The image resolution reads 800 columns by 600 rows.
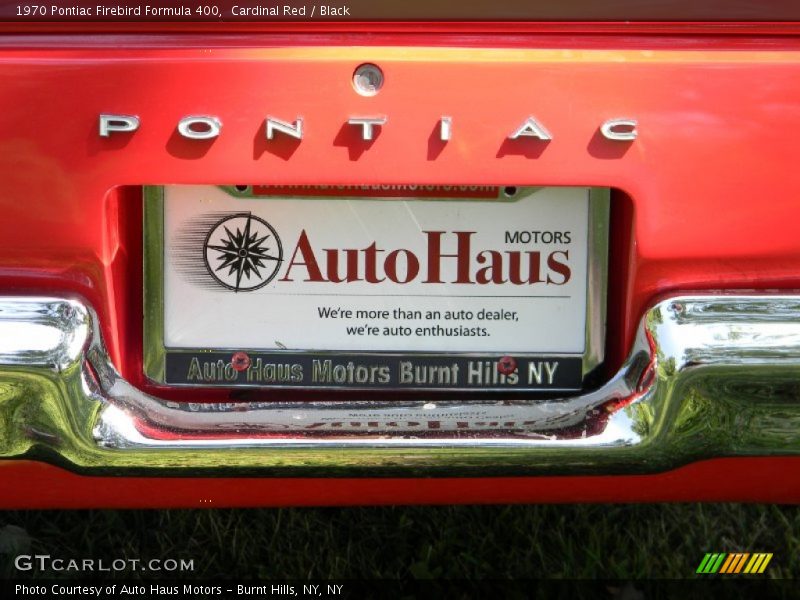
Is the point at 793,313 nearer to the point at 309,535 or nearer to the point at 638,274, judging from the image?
the point at 638,274

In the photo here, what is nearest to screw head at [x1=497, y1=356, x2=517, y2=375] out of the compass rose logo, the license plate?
the license plate

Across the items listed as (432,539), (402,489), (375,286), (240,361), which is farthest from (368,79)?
(432,539)

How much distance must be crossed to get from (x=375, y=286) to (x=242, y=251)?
24 centimetres

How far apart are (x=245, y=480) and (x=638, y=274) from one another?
742mm

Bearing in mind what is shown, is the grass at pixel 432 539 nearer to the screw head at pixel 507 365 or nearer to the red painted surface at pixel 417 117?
the screw head at pixel 507 365

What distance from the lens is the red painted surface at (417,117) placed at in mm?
1496

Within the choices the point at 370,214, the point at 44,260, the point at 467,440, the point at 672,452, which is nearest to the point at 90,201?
the point at 44,260

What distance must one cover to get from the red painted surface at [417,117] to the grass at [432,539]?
0.93m

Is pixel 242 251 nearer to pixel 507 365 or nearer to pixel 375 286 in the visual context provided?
pixel 375 286

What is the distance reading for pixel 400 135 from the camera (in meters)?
1.50

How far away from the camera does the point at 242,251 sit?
1.66 m

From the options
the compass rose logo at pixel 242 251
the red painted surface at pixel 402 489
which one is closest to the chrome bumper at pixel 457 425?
the red painted surface at pixel 402 489

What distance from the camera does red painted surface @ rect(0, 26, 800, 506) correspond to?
150 cm

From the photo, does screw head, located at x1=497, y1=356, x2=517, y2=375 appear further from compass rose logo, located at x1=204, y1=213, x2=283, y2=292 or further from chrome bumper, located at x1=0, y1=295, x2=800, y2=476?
compass rose logo, located at x1=204, y1=213, x2=283, y2=292
